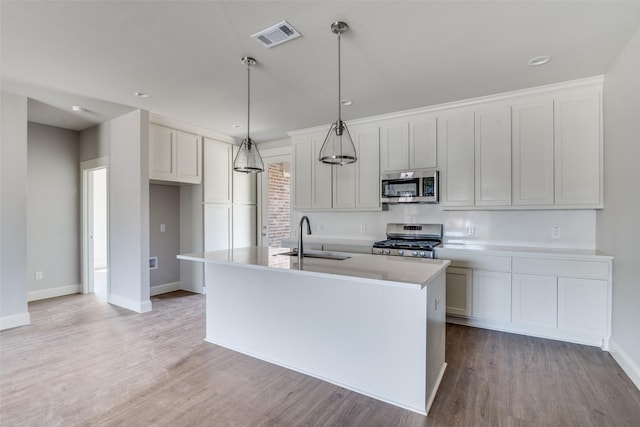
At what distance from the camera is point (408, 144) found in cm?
407

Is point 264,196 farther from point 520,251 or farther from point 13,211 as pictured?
point 520,251

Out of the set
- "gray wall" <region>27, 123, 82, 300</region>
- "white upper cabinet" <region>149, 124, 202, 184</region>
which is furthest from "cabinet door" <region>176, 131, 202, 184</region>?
"gray wall" <region>27, 123, 82, 300</region>

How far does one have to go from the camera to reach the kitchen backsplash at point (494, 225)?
11.2 ft

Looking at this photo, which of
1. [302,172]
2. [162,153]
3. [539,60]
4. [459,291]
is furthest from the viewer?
[302,172]

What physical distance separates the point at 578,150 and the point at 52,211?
6913 mm

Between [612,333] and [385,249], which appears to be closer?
[612,333]

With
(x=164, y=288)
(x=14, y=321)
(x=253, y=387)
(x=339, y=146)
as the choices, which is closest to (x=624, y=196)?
(x=339, y=146)

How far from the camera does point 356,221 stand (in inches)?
188

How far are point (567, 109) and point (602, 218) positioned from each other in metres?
1.15

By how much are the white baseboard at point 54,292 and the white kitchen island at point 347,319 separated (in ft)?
11.6

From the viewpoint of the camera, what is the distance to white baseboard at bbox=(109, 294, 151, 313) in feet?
13.3

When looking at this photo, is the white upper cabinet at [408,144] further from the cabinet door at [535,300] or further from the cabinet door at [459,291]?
the cabinet door at [535,300]

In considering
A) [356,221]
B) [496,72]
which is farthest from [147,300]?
[496,72]

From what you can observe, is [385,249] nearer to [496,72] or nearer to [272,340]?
[272,340]
